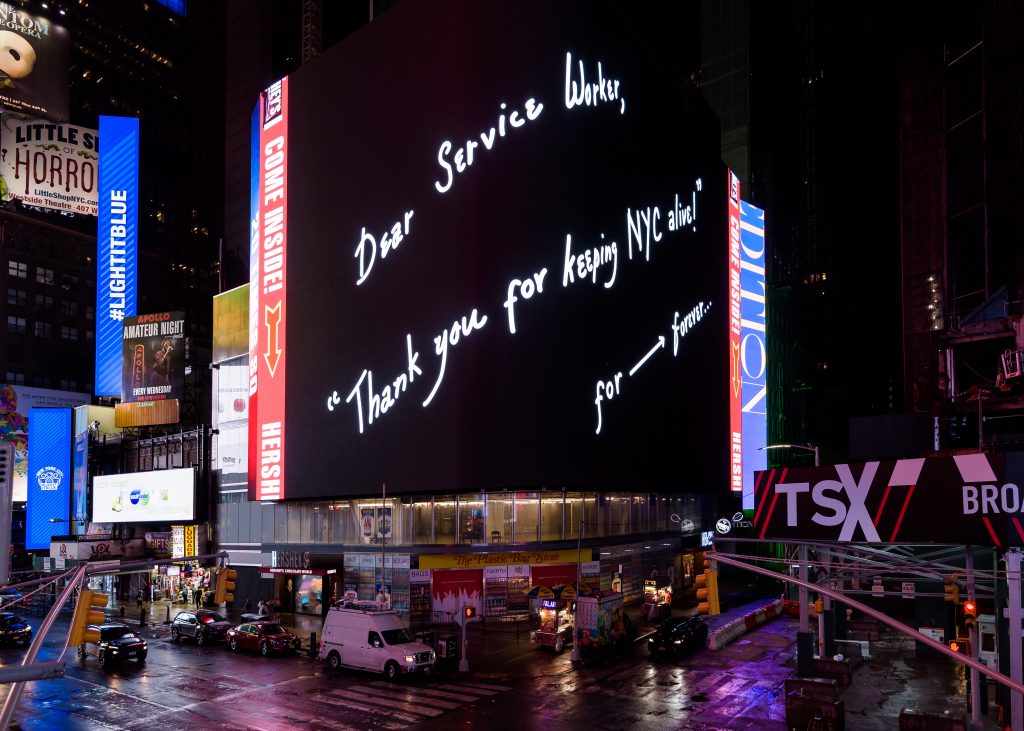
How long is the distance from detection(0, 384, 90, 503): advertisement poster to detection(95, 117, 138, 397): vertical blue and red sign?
28.1ft

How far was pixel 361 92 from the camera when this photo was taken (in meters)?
48.6

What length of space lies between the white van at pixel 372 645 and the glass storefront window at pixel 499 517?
38.7 ft

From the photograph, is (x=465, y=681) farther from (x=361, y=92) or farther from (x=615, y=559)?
(x=361, y=92)

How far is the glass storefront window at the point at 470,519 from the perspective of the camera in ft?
146

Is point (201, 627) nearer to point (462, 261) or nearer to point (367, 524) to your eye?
point (367, 524)

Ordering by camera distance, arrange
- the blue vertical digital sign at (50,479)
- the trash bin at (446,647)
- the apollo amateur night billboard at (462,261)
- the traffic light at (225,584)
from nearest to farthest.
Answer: the traffic light at (225,584), the trash bin at (446,647), the apollo amateur night billboard at (462,261), the blue vertical digital sign at (50,479)

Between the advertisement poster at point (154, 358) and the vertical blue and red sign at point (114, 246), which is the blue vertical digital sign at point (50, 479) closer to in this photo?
the vertical blue and red sign at point (114, 246)

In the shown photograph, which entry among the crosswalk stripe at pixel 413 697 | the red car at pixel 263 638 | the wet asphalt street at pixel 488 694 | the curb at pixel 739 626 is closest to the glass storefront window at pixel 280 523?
the red car at pixel 263 638

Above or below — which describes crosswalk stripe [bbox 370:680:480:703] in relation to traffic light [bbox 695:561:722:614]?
below

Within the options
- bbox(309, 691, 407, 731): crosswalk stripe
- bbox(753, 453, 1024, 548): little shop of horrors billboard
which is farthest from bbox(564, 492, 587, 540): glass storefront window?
bbox(753, 453, 1024, 548): little shop of horrors billboard

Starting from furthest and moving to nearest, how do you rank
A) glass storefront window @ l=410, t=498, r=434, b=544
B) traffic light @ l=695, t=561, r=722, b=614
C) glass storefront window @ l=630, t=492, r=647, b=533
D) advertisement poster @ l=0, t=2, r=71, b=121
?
advertisement poster @ l=0, t=2, r=71, b=121 → glass storefront window @ l=630, t=492, r=647, b=533 → glass storefront window @ l=410, t=498, r=434, b=544 → traffic light @ l=695, t=561, r=722, b=614

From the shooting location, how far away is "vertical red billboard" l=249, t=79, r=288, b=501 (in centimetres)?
5084

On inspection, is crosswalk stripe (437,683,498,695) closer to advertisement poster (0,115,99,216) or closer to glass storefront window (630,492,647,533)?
glass storefront window (630,492,647,533)

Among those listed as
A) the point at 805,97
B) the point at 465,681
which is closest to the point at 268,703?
the point at 465,681
